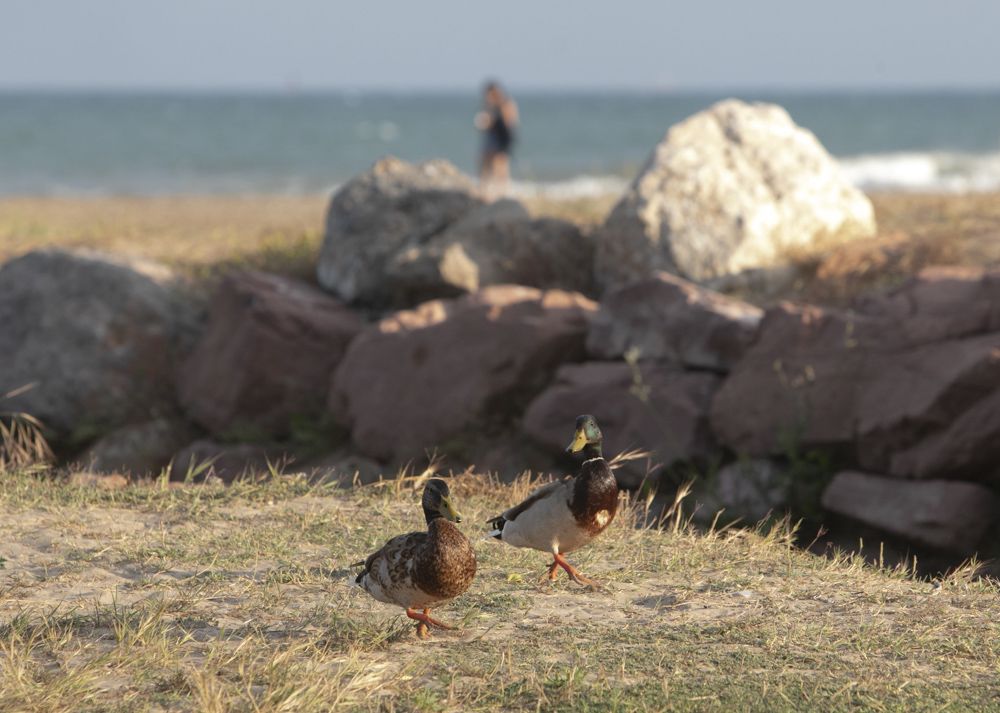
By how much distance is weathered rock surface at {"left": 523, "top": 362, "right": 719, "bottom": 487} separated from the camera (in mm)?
8453

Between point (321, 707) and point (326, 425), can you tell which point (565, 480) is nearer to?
point (321, 707)

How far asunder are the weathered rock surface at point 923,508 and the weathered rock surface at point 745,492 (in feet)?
1.22

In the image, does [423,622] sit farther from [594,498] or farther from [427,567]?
[594,498]

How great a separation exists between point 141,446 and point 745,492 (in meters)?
5.06

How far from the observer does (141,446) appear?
10.2 m

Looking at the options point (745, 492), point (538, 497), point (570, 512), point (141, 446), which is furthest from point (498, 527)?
point (141, 446)

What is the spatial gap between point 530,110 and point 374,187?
88.5 m

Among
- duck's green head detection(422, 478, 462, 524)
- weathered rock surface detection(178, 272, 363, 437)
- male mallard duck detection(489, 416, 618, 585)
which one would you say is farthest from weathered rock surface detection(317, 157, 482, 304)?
duck's green head detection(422, 478, 462, 524)

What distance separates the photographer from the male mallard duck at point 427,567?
13.5 feet

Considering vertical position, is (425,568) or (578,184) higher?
(425,568)

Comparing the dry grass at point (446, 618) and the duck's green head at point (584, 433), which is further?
the duck's green head at point (584, 433)

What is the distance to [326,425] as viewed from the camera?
32.8 ft

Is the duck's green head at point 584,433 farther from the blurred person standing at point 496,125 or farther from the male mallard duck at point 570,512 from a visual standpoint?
the blurred person standing at point 496,125

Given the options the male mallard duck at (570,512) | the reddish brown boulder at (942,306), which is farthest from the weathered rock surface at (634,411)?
the male mallard duck at (570,512)
